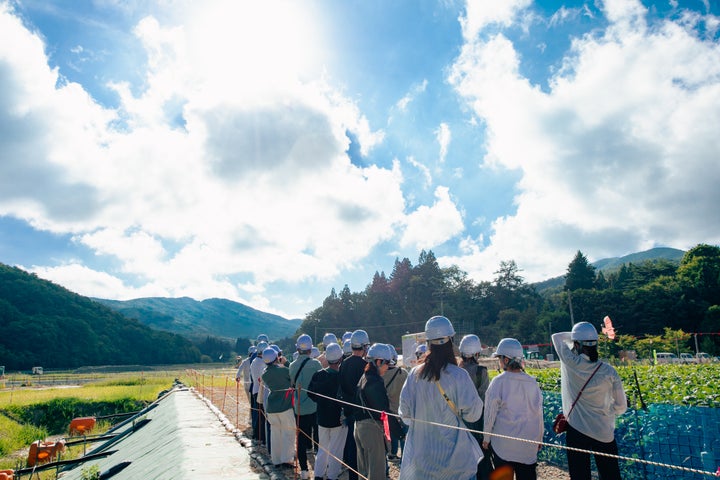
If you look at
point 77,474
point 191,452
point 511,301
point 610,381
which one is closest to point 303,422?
point 191,452

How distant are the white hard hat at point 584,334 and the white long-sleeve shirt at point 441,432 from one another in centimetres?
173

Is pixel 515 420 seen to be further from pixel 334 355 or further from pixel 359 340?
pixel 334 355

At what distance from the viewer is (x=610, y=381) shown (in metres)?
4.34

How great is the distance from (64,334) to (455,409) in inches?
3596

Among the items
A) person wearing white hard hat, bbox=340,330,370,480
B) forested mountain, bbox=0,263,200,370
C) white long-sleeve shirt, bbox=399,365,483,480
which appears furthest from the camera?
forested mountain, bbox=0,263,200,370

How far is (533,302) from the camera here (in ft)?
232

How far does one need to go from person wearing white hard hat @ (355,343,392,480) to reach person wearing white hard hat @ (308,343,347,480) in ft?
2.94

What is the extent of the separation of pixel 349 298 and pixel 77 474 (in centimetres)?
7846

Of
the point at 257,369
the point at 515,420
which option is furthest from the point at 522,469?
the point at 257,369

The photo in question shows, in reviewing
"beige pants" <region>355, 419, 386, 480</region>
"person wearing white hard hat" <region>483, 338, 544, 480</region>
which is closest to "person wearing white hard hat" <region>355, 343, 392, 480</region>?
"beige pants" <region>355, 419, 386, 480</region>

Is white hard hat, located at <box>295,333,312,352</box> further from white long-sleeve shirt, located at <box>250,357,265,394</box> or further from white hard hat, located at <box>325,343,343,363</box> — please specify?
white long-sleeve shirt, located at <box>250,357,265,394</box>

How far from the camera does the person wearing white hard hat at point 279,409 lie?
7691 mm

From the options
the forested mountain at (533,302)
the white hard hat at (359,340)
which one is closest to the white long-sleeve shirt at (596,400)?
the white hard hat at (359,340)

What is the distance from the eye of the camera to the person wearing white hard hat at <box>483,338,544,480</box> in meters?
4.18
